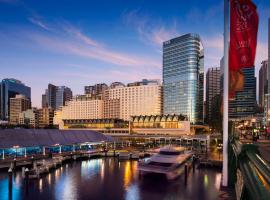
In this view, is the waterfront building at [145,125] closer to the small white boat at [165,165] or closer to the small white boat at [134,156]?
the small white boat at [134,156]

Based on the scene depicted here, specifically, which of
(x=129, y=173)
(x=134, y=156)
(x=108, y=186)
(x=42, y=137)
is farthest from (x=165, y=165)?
(x=42, y=137)

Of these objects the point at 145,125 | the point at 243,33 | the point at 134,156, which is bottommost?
the point at 134,156

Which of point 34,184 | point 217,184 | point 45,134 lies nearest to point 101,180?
point 34,184

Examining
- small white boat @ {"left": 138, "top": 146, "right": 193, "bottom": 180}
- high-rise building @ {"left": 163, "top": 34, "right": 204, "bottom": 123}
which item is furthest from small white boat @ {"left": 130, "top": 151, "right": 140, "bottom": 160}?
high-rise building @ {"left": 163, "top": 34, "right": 204, "bottom": 123}

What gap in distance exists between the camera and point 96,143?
7738cm

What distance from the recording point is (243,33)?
50.6 feet

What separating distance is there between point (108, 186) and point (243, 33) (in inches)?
1227

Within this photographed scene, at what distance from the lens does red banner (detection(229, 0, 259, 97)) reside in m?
15.1

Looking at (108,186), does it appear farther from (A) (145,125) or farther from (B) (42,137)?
(A) (145,125)

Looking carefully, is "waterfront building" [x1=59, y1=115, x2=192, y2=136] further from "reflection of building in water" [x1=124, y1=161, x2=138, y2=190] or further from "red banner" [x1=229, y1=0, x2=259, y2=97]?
"red banner" [x1=229, y1=0, x2=259, y2=97]

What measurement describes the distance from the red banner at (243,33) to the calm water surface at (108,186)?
77.5 feet

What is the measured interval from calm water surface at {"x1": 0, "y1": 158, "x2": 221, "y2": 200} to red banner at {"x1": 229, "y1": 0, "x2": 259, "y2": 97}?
23.6 m

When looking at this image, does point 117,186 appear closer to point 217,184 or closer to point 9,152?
point 217,184

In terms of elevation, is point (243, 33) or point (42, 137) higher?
point (243, 33)
